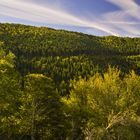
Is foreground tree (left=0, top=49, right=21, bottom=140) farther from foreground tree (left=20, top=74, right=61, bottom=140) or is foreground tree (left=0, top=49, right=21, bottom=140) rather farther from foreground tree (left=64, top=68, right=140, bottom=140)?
foreground tree (left=64, top=68, right=140, bottom=140)

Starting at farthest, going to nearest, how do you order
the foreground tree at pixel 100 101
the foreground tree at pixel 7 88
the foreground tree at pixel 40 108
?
the foreground tree at pixel 100 101, the foreground tree at pixel 40 108, the foreground tree at pixel 7 88

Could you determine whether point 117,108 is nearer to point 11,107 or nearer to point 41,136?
point 41,136

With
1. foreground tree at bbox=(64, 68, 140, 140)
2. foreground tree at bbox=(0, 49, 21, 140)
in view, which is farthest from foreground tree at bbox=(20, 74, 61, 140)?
foreground tree at bbox=(0, 49, 21, 140)

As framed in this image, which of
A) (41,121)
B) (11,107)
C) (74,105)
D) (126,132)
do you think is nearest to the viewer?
(126,132)

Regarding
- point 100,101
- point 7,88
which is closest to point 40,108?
point 100,101

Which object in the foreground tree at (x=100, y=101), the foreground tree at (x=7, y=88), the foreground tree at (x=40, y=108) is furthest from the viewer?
the foreground tree at (x=100, y=101)

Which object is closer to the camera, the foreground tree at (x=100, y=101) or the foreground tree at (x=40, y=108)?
the foreground tree at (x=40, y=108)

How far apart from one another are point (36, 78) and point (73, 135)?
1047 cm

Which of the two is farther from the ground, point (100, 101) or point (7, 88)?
point (7, 88)

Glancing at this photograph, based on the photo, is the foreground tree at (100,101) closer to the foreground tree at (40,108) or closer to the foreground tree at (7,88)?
the foreground tree at (40,108)

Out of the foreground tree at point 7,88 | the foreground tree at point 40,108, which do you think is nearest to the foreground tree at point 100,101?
the foreground tree at point 40,108

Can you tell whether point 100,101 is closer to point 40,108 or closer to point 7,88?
point 40,108

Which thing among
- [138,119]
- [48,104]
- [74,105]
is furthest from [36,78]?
[138,119]

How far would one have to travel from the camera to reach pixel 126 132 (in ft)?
139
